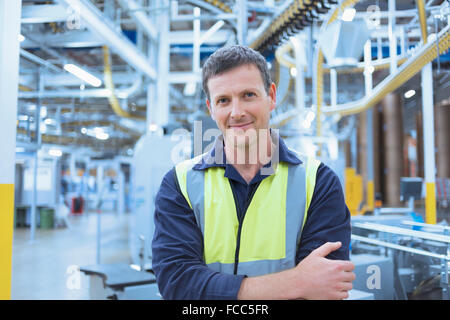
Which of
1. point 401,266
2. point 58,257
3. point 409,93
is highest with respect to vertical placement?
point 409,93

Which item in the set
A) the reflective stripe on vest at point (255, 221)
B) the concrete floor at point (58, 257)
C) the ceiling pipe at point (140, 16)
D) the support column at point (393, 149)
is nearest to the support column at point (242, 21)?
the reflective stripe on vest at point (255, 221)

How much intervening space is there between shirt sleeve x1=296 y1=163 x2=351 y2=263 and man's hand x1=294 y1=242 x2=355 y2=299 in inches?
2.9

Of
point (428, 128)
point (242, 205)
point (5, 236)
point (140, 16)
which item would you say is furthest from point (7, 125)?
point (140, 16)

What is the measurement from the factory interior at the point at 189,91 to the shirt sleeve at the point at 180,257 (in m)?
1.14

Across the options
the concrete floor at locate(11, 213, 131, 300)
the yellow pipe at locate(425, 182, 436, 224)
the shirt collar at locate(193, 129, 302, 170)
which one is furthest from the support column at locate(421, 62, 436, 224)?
the concrete floor at locate(11, 213, 131, 300)

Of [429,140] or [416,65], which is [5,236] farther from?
[429,140]

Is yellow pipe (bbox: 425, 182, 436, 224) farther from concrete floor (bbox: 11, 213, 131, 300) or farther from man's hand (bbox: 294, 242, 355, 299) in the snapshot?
concrete floor (bbox: 11, 213, 131, 300)

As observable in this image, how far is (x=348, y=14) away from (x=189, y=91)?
14.4 ft

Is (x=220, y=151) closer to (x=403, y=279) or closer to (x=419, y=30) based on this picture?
(x=419, y=30)

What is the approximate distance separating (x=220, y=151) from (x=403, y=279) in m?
2.86

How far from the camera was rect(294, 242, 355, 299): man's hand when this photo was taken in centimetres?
97

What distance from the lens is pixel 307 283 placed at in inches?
38.1

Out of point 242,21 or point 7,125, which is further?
point 242,21
